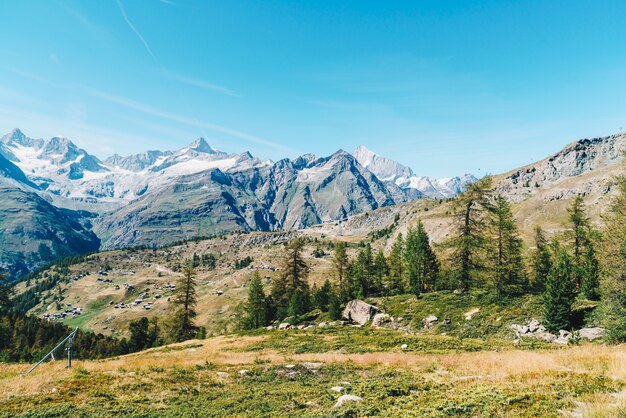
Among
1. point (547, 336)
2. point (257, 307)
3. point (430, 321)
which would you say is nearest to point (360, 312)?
point (430, 321)

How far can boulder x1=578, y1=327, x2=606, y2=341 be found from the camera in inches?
1070

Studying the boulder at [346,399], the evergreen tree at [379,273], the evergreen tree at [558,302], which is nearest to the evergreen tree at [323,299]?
the evergreen tree at [379,273]

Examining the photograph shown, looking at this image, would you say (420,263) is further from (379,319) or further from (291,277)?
(291,277)

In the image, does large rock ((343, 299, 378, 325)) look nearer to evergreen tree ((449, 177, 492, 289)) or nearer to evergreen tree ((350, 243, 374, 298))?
evergreen tree ((449, 177, 492, 289))

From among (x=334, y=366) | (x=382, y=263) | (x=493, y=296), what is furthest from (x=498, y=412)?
(x=382, y=263)

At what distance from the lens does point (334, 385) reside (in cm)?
1723

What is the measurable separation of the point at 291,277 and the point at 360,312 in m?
29.4

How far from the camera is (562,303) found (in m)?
31.1

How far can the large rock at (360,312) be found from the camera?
52.6 meters

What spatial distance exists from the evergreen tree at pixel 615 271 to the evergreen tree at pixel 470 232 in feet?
58.6

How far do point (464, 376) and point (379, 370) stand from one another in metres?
5.33

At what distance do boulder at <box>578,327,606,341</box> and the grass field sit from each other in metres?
8.59

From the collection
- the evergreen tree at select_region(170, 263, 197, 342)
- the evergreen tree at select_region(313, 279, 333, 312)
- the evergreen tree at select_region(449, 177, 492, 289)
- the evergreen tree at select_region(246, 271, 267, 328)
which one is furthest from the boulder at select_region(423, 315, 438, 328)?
the evergreen tree at select_region(170, 263, 197, 342)

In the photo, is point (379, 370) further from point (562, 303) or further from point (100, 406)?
point (562, 303)
